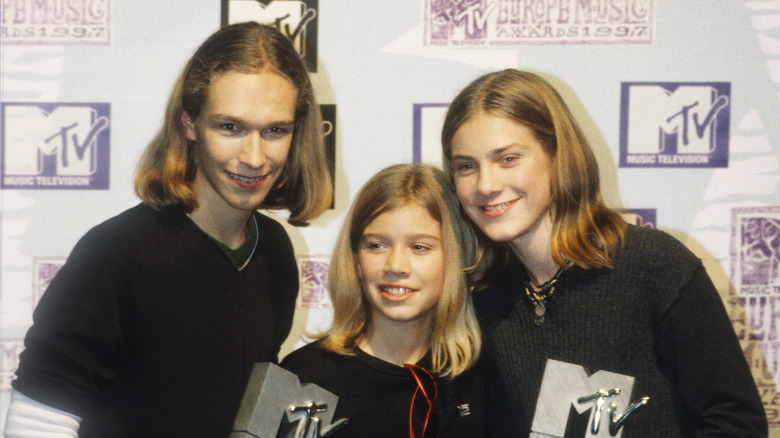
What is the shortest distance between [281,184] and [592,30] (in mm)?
1110

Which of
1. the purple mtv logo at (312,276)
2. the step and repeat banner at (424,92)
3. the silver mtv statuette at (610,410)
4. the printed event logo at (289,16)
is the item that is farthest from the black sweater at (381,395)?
the printed event logo at (289,16)

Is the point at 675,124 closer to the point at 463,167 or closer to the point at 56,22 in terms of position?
the point at 463,167

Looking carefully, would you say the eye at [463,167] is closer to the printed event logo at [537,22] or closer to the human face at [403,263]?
the human face at [403,263]

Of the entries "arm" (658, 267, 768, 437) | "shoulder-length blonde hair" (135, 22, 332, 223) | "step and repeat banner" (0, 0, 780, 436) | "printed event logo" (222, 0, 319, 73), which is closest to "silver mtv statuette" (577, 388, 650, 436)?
"arm" (658, 267, 768, 437)

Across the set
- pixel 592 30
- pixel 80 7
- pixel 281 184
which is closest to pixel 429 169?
pixel 281 184

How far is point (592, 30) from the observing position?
85.7 inches

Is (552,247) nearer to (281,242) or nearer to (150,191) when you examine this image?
(281,242)

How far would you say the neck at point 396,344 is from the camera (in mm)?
1628

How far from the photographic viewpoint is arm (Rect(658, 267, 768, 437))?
129 centimetres

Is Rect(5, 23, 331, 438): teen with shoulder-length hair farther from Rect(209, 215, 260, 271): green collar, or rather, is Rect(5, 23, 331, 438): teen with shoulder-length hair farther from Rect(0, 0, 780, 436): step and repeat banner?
Rect(0, 0, 780, 436): step and repeat banner

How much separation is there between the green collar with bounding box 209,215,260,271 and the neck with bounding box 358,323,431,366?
0.32 m

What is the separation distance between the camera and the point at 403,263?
1553 mm

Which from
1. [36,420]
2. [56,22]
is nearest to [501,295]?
[36,420]

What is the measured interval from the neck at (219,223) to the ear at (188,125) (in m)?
0.15
